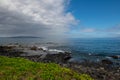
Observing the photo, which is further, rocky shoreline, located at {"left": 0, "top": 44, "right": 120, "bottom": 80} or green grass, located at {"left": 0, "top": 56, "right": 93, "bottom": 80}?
rocky shoreline, located at {"left": 0, "top": 44, "right": 120, "bottom": 80}

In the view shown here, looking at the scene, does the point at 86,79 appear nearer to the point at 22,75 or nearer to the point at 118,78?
the point at 22,75

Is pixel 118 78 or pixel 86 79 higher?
pixel 86 79

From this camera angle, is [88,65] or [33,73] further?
[88,65]

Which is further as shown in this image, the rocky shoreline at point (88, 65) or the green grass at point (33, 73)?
the rocky shoreline at point (88, 65)

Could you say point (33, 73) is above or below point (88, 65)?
above

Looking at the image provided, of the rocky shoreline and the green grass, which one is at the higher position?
the green grass

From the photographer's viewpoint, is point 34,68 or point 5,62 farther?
point 5,62

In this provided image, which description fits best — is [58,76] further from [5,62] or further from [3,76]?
[5,62]

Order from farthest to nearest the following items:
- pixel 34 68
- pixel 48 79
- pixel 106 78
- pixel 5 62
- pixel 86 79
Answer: pixel 106 78, pixel 5 62, pixel 34 68, pixel 86 79, pixel 48 79

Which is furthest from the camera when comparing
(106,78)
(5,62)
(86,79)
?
(106,78)

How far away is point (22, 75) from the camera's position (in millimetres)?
13250

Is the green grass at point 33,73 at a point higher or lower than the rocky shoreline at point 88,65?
higher

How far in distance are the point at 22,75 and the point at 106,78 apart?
358 inches

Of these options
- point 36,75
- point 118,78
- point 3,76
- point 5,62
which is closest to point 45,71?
point 36,75
